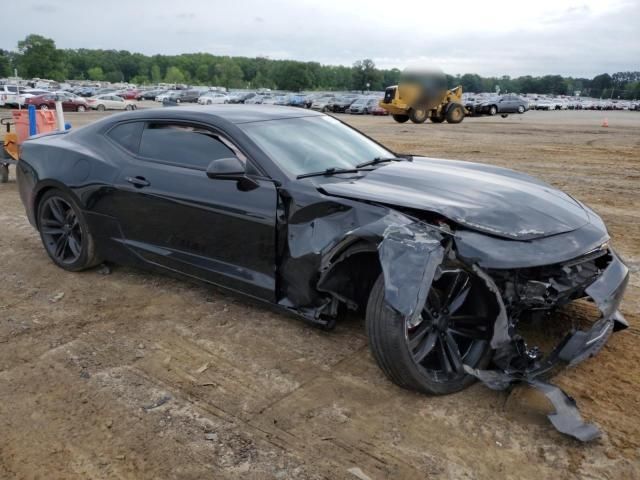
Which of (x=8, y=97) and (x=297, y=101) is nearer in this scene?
(x=8, y=97)

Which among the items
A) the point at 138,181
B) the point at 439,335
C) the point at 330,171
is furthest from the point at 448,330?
the point at 138,181

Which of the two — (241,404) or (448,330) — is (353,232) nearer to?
(448,330)

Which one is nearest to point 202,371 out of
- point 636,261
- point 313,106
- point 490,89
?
point 636,261

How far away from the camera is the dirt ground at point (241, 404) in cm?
253

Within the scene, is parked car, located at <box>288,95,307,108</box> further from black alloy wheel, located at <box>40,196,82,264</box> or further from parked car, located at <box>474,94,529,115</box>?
black alloy wheel, located at <box>40,196,82,264</box>

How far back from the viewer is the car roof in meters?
4.11

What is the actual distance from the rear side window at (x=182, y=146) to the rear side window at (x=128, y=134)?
0.07m

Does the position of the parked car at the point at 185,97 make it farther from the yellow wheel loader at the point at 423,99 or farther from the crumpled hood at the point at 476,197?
the crumpled hood at the point at 476,197

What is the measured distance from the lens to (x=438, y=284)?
3.08m

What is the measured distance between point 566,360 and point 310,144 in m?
2.16

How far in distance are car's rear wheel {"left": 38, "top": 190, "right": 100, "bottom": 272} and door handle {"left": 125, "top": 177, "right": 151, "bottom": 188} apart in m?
0.68

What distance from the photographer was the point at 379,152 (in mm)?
4602

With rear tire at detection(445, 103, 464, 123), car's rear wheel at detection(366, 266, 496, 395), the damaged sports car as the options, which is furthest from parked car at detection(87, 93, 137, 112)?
car's rear wheel at detection(366, 266, 496, 395)

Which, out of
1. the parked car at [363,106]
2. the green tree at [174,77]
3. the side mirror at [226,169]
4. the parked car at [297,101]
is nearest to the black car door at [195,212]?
the side mirror at [226,169]
